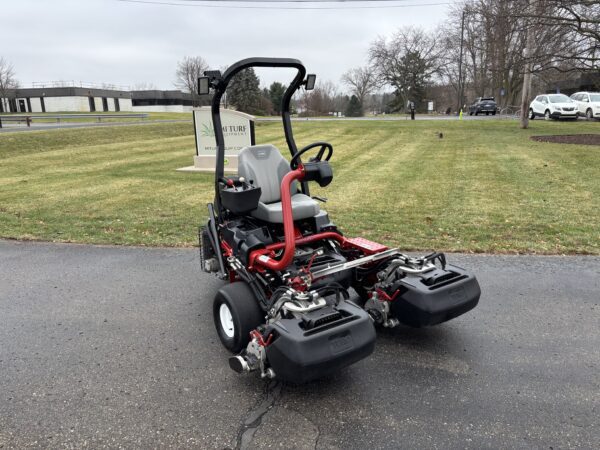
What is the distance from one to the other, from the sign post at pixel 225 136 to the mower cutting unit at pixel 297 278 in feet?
Answer: 25.8

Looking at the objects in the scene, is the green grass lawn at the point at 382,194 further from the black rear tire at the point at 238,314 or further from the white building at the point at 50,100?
the white building at the point at 50,100

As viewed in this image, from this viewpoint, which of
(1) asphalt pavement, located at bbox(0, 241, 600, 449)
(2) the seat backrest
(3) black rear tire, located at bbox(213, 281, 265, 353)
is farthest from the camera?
(2) the seat backrest

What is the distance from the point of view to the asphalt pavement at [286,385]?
2.65m

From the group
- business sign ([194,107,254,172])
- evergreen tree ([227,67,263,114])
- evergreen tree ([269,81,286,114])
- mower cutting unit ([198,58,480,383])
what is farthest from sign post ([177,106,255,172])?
evergreen tree ([269,81,286,114])

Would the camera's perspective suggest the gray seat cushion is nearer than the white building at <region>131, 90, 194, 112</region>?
Yes

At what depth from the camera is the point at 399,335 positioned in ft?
12.2

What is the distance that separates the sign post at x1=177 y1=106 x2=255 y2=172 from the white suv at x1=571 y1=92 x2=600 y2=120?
21309 mm

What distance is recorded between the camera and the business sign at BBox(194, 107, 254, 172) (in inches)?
488

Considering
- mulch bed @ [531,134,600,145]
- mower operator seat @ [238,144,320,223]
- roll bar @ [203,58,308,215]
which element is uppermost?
roll bar @ [203,58,308,215]

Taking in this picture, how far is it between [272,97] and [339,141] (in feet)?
138

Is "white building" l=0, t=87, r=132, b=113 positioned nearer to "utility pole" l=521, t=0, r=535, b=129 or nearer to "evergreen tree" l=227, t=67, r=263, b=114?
"evergreen tree" l=227, t=67, r=263, b=114

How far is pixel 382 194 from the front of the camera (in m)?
9.09

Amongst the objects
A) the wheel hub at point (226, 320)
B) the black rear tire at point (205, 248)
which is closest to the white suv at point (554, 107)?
the black rear tire at point (205, 248)

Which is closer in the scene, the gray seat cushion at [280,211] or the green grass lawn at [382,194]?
the gray seat cushion at [280,211]
